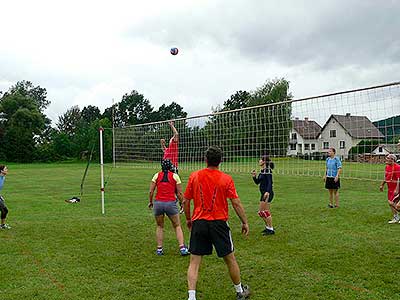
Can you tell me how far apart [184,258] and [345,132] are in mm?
4156

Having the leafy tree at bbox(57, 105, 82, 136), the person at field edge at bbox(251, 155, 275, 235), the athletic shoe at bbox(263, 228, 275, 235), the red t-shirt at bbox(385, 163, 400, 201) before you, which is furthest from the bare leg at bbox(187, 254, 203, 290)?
the leafy tree at bbox(57, 105, 82, 136)

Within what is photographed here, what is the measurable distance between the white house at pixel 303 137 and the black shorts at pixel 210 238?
15.0ft

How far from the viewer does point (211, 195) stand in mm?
5457

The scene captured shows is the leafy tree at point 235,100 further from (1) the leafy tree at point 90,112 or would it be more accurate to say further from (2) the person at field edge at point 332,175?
(2) the person at field edge at point 332,175

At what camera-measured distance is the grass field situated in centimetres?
591

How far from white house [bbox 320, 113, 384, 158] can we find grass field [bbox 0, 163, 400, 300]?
5.96ft

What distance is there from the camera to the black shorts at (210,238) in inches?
212

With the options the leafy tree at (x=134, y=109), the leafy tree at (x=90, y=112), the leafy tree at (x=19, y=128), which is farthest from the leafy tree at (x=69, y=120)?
the leafy tree at (x=19, y=128)

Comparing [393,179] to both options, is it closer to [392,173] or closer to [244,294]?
[392,173]

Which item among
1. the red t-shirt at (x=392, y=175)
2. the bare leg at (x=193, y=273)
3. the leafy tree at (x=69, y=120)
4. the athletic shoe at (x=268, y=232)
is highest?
the leafy tree at (x=69, y=120)

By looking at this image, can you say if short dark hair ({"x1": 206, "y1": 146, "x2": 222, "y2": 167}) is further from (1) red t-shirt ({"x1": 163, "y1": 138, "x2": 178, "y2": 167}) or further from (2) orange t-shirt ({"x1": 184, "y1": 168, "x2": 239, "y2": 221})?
(1) red t-shirt ({"x1": 163, "y1": 138, "x2": 178, "y2": 167})

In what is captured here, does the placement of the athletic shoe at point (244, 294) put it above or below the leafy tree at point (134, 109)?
below

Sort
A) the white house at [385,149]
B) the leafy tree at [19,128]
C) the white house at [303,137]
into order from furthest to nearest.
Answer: the leafy tree at [19,128] → the white house at [303,137] → the white house at [385,149]

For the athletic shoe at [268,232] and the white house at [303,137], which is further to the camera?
the white house at [303,137]
